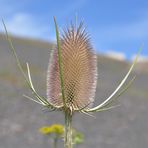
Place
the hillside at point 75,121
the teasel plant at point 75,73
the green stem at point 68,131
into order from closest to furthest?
the green stem at point 68,131 < the teasel plant at point 75,73 < the hillside at point 75,121

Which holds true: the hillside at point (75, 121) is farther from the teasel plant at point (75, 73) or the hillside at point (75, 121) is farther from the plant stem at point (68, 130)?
the plant stem at point (68, 130)

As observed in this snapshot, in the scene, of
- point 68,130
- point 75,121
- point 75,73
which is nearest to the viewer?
point 68,130

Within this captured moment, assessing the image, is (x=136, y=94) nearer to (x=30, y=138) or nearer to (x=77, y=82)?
(x=30, y=138)

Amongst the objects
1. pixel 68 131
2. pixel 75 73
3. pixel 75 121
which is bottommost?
pixel 75 121

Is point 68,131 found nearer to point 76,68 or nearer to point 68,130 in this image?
point 68,130

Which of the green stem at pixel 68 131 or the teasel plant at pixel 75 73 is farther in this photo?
the teasel plant at pixel 75 73

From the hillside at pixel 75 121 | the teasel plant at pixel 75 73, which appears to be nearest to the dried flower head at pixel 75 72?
the teasel plant at pixel 75 73

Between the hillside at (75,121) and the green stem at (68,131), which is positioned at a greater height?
the green stem at (68,131)

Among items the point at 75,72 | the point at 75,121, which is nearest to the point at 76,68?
the point at 75,72

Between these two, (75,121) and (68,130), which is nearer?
(68,130)
